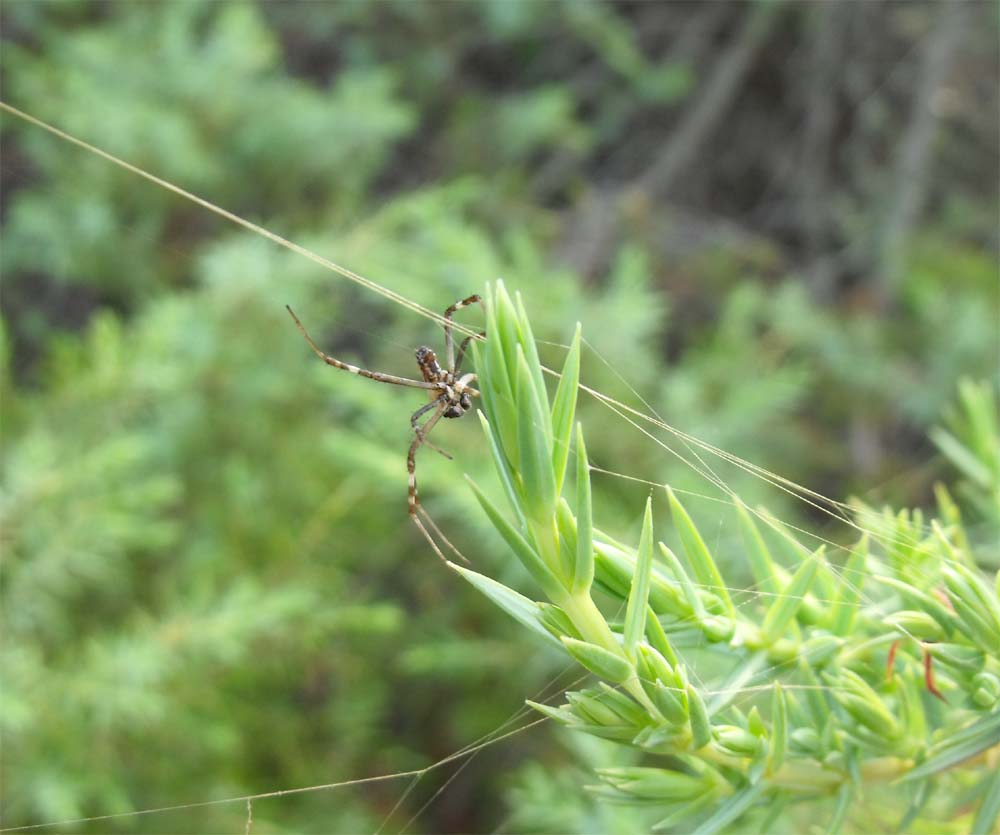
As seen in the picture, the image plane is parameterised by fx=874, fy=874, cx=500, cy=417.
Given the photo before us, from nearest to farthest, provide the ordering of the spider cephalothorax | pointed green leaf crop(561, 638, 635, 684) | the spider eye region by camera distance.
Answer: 1. pointed green leaf crop(561, 638, 635, 684)
2. the spider cephalothorax
3. the spider eye region

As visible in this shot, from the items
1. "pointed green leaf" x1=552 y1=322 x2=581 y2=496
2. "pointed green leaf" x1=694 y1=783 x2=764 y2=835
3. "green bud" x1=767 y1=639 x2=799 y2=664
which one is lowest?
"pointed green leaf" x1=694 y1=783 x2=764 y2=835

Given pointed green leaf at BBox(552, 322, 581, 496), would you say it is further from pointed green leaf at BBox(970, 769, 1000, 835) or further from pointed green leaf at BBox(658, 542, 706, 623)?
pointed green leaf at BBox(970, 769, 1000, 835)

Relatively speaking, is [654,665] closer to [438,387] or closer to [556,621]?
[556,621]

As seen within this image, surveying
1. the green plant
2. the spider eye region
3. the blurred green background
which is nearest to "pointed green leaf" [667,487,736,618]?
the green plant

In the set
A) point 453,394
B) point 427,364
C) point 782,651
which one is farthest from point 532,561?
point 427,364

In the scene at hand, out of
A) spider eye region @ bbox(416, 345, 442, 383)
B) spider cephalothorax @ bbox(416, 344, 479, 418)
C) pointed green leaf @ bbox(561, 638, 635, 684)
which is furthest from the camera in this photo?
spider eye region @ bbox(416, 345, 442, 383)

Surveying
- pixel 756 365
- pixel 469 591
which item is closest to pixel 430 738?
pixel 469 591

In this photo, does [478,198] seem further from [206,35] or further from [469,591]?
[469,591]

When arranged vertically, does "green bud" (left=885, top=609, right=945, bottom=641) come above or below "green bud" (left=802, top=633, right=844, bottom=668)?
above
